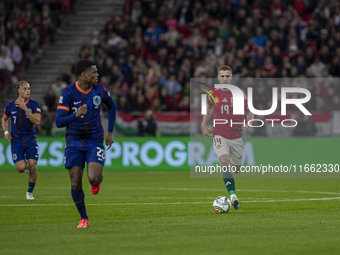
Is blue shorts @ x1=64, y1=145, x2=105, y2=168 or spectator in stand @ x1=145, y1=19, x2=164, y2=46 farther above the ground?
spectator in stand @ x1=145, y1=19, x2=164, y2=46

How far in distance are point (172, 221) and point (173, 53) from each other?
16.8 metres

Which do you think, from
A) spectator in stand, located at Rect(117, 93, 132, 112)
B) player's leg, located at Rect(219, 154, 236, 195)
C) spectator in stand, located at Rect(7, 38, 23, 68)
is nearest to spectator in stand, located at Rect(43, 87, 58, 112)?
spectator in stand, located at Rect(117, 93, 132, 112)

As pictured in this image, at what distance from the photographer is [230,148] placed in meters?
11.2

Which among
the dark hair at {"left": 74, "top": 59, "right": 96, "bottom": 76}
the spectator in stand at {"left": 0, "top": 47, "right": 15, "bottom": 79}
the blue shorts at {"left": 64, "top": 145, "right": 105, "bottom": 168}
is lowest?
the blue shorts at {"left": 64, "top": 145, "right": 105, "bottom": 168}

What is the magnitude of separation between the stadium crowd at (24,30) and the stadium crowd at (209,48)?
272cm

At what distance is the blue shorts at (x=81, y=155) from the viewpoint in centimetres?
862

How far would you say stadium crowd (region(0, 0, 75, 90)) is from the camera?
26.9 metres

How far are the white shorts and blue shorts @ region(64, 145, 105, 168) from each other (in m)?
2.98

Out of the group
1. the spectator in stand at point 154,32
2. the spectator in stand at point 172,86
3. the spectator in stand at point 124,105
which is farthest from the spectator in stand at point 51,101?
the spectator in stand at point 154,32

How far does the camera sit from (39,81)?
93.1ft

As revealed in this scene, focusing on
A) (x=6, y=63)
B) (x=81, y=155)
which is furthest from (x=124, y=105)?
(x=81, y=155)

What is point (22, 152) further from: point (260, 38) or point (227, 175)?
point (260, 38)

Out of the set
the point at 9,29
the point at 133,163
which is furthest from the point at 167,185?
the point at 9,29

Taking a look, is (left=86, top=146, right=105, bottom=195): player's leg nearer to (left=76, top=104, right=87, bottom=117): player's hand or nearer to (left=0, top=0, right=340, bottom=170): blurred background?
(left=76, top=104, right=87, bottom=117): player's hand
